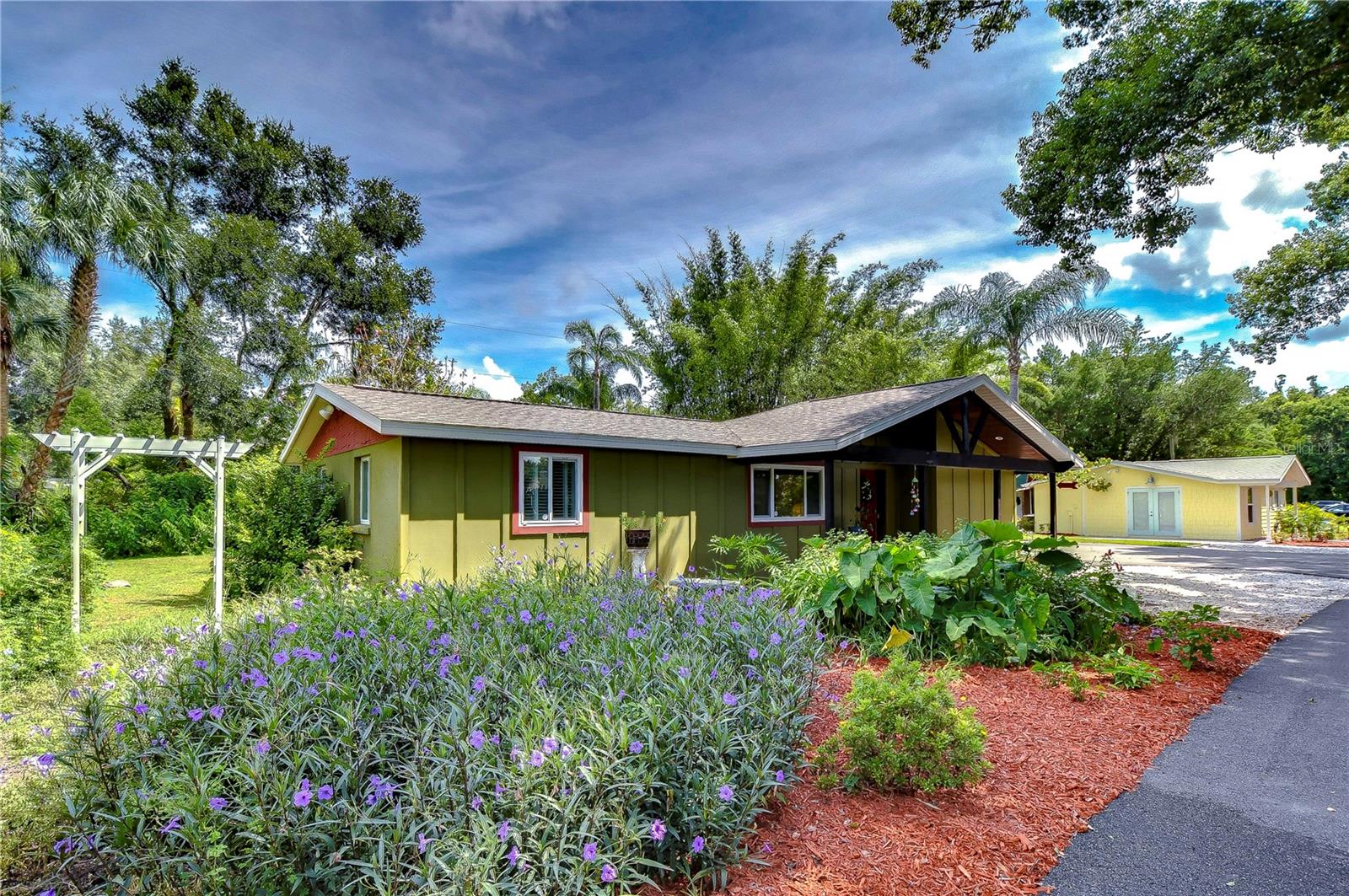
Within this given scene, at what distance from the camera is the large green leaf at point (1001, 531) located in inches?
215

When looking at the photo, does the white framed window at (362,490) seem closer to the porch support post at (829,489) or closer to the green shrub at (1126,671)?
the porch support post at (829,489)

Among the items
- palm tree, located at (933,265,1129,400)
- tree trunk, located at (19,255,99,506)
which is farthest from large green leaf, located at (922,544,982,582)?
palm tree, located at (933,265,1129,400)

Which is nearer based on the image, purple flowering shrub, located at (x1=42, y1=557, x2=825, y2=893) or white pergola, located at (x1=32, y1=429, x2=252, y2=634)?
purple flowering shrub, located at (x1=42, y1=557, x2=825, y2=893)

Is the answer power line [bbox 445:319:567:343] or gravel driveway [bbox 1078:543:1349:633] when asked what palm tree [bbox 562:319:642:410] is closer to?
A: power line [bbox 445:319:567:343]

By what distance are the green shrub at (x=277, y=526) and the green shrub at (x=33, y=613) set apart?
3.04m

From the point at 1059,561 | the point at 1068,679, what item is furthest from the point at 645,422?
the point at 1068,679

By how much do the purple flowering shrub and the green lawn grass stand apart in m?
2.29

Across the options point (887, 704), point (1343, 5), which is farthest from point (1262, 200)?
point (887, 704)

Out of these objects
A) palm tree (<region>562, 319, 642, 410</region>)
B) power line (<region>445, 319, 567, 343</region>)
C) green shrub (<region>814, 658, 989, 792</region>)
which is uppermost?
power line (<region>445, 319, 567, 343</region>)

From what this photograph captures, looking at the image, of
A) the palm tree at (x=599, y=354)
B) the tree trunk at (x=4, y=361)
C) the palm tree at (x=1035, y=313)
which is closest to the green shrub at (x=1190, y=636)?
the palm tree at (x=1035, y=313)

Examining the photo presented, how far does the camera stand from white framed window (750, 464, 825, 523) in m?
11.4

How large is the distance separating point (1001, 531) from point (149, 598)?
12.7 metres

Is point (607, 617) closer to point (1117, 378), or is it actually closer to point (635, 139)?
point (635, 139)

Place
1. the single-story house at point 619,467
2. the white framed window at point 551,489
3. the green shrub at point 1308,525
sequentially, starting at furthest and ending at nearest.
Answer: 1. the green shrub at point 1308,525
2. the white framed window at point 551,489
3. the single-story house at point 619,467
